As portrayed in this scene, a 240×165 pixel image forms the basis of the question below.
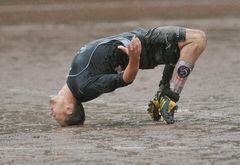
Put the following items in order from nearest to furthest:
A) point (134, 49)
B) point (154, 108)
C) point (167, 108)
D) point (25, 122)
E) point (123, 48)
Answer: point (134, 49) < point (123, 48) < point (167, 108) < point (154, 108) < point (25, 122)

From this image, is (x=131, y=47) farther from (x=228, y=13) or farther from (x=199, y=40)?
(x=228, y=13)

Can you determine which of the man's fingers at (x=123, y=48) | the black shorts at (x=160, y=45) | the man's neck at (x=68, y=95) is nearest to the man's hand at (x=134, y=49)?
the man's fingers at (x=123, y=48)

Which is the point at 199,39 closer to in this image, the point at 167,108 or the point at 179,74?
the point at 179,74

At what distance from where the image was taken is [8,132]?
984 cm

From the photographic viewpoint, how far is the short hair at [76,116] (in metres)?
9.85

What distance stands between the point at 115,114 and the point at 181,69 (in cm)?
176

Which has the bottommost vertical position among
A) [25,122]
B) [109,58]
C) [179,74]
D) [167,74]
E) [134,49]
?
[25,122]

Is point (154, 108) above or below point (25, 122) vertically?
above

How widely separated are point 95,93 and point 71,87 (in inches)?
11.5

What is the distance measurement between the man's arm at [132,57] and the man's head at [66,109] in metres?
0.82

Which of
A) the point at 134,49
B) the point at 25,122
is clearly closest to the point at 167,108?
the point at 134,49

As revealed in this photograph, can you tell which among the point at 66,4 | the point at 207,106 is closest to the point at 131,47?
the point at 207,106

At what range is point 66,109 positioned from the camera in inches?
385

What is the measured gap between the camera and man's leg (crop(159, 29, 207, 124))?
383 inches
